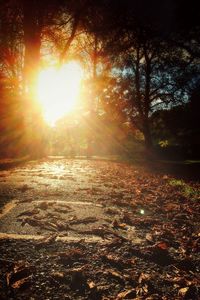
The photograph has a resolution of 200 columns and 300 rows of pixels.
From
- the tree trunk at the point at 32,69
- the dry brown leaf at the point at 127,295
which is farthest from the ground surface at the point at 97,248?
the tree trunk at the point at 32,69

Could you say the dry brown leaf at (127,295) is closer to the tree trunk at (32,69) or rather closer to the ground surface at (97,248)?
the ground surface at (97,248)

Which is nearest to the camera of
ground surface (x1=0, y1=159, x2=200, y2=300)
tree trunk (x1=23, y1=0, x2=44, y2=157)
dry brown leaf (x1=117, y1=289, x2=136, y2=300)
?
dry brown leaf (x1=117, y1=289, x2=136, y2=300)

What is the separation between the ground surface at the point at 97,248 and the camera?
2869 mm

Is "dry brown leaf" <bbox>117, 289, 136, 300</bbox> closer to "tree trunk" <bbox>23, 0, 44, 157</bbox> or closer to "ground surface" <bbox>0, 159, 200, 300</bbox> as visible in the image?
"ground surface" <bbox>0, 159, 200, 300</bbox>

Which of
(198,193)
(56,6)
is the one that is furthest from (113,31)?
(56,6)

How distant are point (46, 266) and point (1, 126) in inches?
765

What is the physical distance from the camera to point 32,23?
64.8ft

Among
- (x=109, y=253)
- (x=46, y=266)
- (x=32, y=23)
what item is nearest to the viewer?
(x=46, y=266)

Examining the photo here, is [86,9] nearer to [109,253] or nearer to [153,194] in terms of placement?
[153,194]

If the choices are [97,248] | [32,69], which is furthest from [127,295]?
[32,69]

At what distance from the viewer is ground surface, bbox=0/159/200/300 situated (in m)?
2.87

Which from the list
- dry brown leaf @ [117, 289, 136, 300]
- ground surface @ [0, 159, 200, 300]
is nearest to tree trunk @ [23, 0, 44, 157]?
ground surface @ [0, 159, 200, 300]

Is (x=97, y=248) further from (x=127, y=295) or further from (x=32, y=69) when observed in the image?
(x=32, y=69)

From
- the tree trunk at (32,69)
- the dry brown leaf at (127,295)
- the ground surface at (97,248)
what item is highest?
the tree trunk at (32,69)
